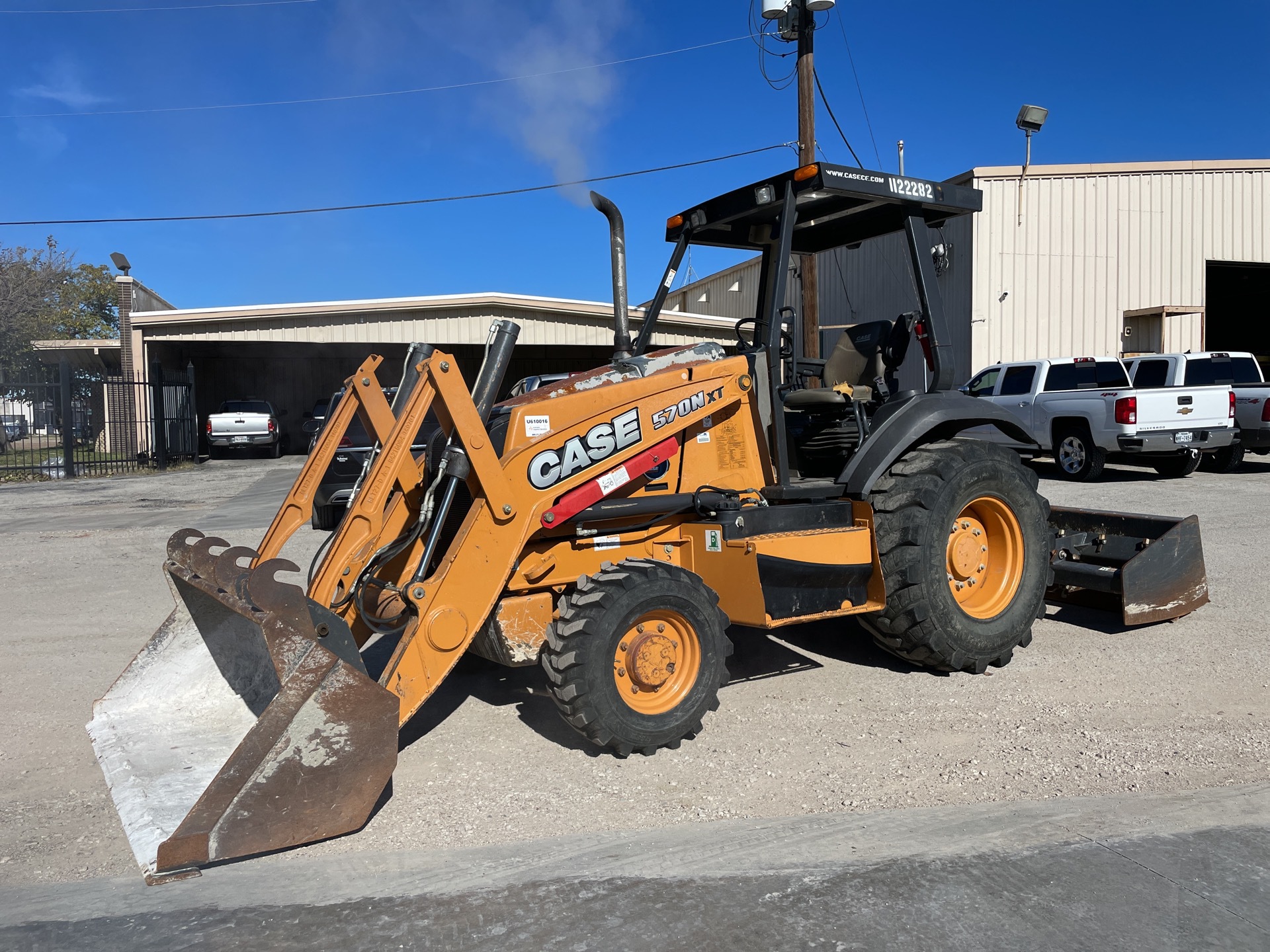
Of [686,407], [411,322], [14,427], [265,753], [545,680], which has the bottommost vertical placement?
[545,680]

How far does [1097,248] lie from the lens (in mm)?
20328

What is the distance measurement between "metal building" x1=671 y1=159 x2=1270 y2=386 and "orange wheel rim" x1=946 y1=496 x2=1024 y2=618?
47.5ft

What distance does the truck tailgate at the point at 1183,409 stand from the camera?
1467 centimetres

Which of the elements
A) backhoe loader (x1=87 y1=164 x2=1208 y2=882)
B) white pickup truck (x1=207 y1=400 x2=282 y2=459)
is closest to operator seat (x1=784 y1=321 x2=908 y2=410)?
backhoe loader (x1=87 y1=164 x2=1208 y2=882)

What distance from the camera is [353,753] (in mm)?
3426

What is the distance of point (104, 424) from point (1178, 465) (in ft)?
81.9

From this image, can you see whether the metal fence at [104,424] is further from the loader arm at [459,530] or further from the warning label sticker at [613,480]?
the warning label sticker at [613,480]

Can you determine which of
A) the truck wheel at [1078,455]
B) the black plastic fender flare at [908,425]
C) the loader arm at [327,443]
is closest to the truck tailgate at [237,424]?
the truck wheel at [1078,455]

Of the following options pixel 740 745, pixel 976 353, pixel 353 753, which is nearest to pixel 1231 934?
pixel 740 745

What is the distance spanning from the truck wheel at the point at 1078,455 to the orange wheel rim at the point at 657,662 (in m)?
12.9

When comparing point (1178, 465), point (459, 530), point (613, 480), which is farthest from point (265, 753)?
point (1178, 465)

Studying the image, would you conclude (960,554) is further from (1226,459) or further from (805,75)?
(1226,459)

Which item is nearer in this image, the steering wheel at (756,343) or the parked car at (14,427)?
the steering wheel at (756,343)

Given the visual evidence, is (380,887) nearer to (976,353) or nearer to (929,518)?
(929,518)
